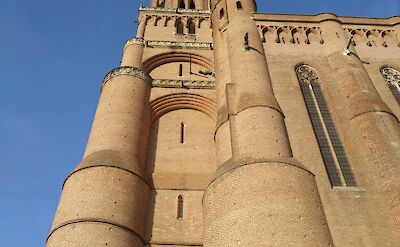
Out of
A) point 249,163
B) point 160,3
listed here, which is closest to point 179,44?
point 160,3

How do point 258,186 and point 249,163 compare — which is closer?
point 258,186

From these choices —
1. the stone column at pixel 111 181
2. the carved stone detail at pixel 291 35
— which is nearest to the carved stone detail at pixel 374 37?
the carved stone detail at pixel 291 35

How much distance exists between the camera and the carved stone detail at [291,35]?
16734 mm

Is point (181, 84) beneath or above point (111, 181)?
above

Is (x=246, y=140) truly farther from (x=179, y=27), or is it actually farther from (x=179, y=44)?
(x=179, y=27)

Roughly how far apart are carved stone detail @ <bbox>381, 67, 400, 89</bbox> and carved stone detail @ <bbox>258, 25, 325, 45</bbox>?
263 cm

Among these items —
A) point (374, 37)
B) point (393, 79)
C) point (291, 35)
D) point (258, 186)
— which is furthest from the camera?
point (374, 37)

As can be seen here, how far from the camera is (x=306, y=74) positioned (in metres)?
15.4

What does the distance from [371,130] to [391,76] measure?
4.77 m

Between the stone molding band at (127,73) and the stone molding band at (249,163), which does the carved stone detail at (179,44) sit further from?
the stone molding band at (249,163)

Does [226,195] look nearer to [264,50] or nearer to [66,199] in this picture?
[66,199]

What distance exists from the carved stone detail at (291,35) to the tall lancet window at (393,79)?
266cm

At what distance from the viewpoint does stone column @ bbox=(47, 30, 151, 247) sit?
10.3 metres

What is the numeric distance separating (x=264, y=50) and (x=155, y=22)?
6.39 m
